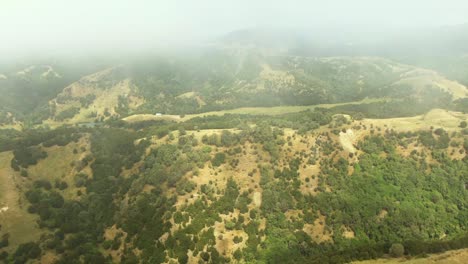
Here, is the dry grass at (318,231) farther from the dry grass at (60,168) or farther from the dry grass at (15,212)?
the dry grass at (60,168)

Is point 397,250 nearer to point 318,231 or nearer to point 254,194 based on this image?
point 318,231

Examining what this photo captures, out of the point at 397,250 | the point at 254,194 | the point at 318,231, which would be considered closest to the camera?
the point at 397,250

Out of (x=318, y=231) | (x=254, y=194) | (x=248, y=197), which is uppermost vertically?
(x=254, y=194)

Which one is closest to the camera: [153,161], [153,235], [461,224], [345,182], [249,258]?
[249,258]

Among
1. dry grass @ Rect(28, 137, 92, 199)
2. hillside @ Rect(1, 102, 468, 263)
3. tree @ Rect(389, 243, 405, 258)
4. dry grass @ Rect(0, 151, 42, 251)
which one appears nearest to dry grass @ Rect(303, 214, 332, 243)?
hillside @ Rect(1, 102, 468, 263)

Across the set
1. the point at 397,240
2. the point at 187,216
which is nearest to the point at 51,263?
the point at 187,216

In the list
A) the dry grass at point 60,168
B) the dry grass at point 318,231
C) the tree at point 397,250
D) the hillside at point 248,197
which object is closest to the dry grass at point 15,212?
the hillside at point 248,197

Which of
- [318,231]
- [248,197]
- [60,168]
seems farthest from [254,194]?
[60,168]

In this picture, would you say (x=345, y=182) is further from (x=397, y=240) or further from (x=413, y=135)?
(x=413, y=135)
